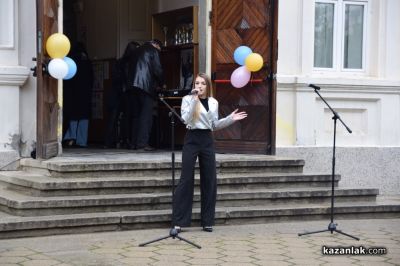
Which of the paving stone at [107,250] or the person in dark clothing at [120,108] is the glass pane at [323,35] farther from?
the paving stone at [107,250]

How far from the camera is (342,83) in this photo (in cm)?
1167

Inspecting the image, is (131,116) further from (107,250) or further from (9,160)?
(107,250)

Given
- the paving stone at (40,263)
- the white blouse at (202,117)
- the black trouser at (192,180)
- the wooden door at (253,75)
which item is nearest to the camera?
the paving stone at (40,263)

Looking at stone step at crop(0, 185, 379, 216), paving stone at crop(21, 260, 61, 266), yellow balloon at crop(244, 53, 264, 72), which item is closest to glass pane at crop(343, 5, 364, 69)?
yellow balloon at crop(244, 53, 264, 72)

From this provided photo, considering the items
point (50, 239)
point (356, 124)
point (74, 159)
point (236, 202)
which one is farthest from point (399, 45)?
point (50, 239)

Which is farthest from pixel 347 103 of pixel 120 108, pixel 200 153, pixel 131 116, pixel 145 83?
pixel 200 153

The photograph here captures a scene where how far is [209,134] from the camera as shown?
331 inches

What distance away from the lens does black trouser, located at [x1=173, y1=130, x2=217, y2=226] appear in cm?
828

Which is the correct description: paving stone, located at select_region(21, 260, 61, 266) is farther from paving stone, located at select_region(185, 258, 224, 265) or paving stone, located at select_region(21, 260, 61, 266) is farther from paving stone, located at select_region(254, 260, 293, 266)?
paving stone, located at select_region(254, 260, 293, 266)

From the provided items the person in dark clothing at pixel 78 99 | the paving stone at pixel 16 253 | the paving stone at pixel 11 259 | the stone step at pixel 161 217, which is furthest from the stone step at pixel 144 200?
the person in dark clothing at pixel 78 99

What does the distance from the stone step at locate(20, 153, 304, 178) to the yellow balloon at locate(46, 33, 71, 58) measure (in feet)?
4.62

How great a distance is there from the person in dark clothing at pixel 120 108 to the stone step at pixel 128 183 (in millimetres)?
3326

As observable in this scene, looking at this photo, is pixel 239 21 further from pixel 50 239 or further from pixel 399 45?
pixel 50 239

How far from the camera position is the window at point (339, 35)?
1195 centimetres
